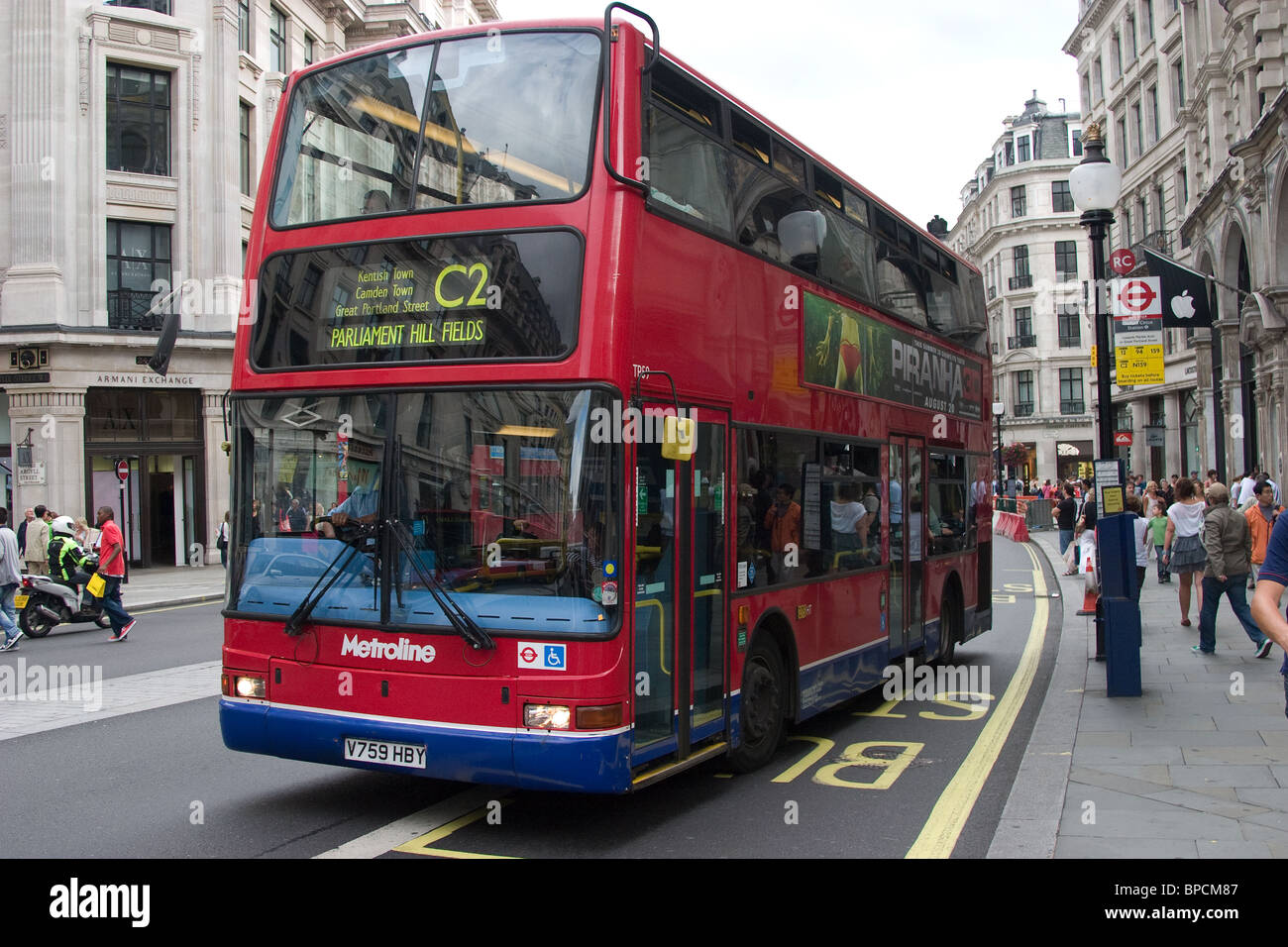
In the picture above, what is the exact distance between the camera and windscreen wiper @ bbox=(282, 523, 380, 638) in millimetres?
6340

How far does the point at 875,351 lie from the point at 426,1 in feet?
149

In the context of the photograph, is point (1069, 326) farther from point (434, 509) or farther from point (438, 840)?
point (438, 840)

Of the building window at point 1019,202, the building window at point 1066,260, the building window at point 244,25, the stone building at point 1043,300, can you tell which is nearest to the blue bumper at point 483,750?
the building window at point 244,25

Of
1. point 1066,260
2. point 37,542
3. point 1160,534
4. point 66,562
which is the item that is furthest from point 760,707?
point 1066,260

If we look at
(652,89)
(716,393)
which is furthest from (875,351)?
(652,89)

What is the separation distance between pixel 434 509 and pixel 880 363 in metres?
5.31

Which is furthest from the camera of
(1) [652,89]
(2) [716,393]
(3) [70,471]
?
(3) [70,471]

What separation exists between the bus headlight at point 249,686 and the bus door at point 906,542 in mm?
5968

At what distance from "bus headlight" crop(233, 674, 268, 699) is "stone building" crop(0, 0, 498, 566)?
26.1 m

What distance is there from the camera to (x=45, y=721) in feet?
32.6

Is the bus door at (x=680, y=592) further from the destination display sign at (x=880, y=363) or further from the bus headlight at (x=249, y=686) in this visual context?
the bus headlight at (x=249, y=686)

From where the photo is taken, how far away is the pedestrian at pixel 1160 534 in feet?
66.9

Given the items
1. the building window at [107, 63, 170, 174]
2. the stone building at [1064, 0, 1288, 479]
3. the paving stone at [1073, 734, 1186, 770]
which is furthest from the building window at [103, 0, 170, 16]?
the paving stone at [1073, 734, 1186, 770]
